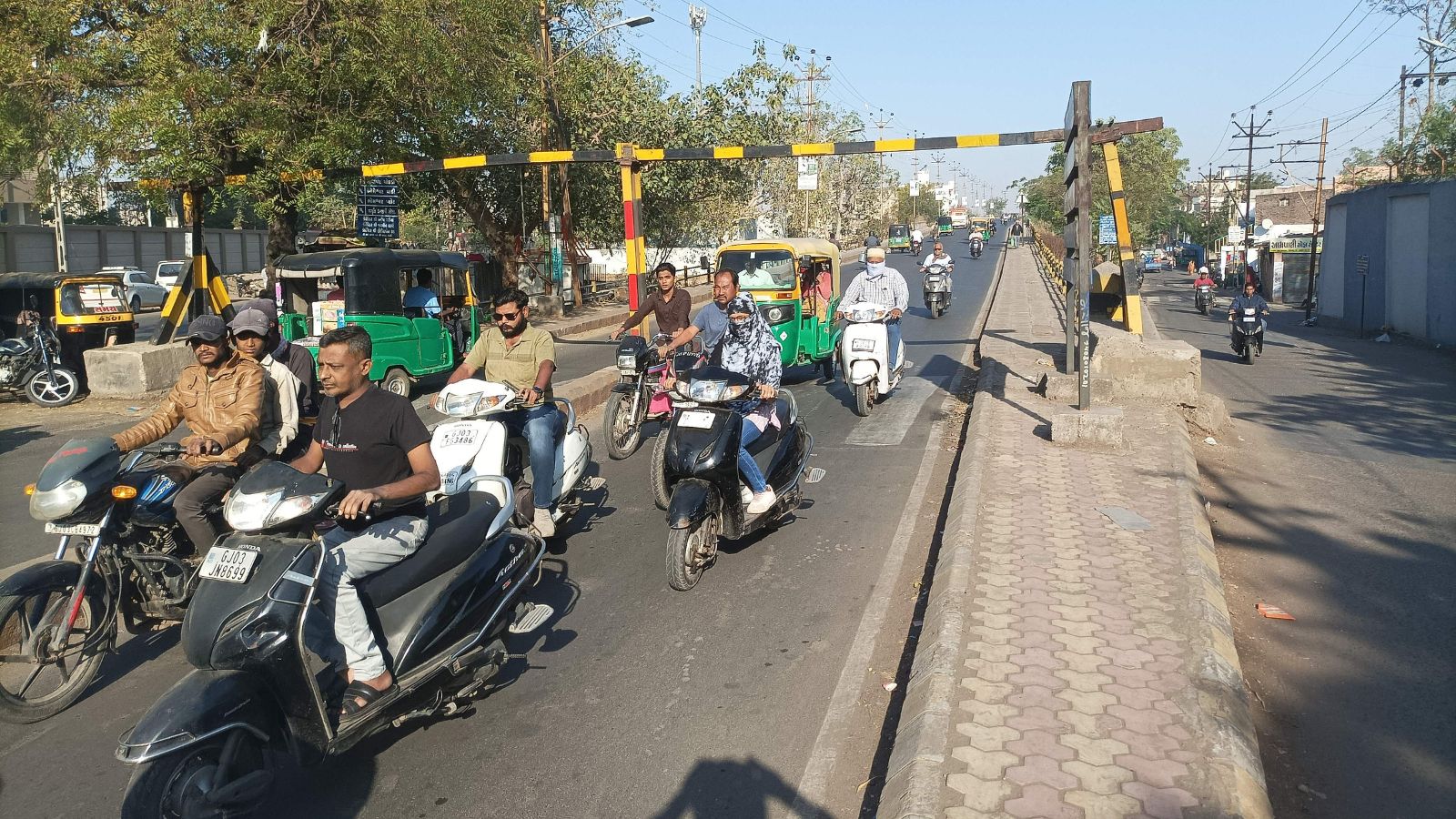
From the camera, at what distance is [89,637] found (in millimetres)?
4551

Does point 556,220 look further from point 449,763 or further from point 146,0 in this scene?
point 449,763

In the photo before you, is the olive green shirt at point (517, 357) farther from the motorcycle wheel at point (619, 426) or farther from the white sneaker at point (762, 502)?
the motorcycle wheel at point (619, 426)

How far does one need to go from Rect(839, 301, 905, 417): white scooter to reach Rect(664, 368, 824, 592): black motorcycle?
5284 mm

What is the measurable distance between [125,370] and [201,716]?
42.6ft

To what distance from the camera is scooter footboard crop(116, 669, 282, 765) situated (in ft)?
10.1

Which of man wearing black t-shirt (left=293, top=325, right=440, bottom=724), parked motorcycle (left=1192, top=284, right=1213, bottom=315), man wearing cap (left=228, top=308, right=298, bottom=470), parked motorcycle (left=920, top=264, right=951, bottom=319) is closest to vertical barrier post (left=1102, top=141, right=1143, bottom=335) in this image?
man wearing cap (left=228, top=308, right=298, bottom=470)

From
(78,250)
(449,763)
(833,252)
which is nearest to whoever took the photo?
(449,763)

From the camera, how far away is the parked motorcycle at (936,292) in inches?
1070

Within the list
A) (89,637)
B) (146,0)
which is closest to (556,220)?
(146,0)

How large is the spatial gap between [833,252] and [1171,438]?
706cm

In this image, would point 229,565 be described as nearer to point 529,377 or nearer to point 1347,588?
point 529,377

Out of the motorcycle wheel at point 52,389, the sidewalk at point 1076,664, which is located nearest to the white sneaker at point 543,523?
the sidewalk at point 1076,664

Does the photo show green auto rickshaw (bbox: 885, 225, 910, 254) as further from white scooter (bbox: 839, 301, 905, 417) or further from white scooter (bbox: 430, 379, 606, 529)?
white scooter (bbox: 430, 379, 606, 529)

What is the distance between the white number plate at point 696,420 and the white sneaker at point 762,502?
0.65 metres
